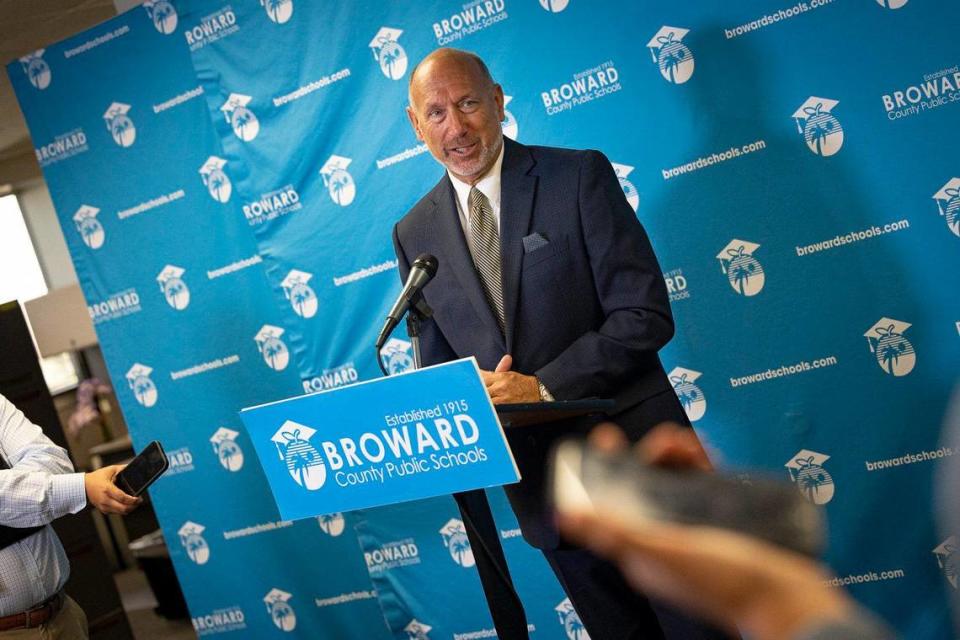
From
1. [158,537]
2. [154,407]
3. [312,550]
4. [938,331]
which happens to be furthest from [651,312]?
[158,537]

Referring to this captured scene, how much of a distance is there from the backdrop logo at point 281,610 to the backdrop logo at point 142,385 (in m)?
1.10

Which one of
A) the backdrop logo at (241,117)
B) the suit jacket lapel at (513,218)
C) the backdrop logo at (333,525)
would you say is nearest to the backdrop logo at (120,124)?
the backdrop logo at (241,117)

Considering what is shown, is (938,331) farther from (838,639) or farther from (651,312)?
(838,639)

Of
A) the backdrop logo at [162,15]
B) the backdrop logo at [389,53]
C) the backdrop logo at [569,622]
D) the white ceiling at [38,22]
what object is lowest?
the backdrop logo at [569,622]

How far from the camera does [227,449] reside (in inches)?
178

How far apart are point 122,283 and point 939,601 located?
3.75 metres

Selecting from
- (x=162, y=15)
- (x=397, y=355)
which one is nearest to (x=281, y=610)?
(x=397, y=355)

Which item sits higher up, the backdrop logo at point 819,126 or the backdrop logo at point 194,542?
the backdrop logo at point 819,126

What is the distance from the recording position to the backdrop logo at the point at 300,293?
4078 mm

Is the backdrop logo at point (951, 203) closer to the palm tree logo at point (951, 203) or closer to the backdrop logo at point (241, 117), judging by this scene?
the palm tree logo at point (951, 203)

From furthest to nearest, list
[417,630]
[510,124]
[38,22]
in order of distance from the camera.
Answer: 1. [38,22]
2. [417,630]
3. [510,124]

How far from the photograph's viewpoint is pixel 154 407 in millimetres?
4645

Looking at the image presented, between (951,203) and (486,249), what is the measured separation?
5.23 ft

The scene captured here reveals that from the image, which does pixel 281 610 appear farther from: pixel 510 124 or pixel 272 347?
pixel 510 124
